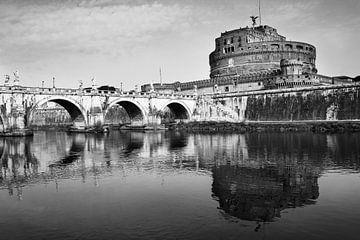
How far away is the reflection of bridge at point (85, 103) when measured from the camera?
130 ft

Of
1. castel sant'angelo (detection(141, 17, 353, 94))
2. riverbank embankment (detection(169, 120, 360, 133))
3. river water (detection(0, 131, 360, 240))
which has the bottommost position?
river water (detection(0, 131, 360, 240))

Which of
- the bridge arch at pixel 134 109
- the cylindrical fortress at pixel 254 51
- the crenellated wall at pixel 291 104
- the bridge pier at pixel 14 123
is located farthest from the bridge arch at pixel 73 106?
the cylindrical fortress at pixel 254 51

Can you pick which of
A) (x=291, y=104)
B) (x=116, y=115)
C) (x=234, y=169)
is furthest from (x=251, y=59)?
(x=234, y=169)

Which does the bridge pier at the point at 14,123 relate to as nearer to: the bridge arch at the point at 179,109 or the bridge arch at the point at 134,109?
the bridge arch at the point at 134,109

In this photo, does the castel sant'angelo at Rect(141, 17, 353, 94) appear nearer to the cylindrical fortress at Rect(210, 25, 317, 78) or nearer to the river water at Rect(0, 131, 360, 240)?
the cylindrical fortress at Rect(210, 25, 317, 78)

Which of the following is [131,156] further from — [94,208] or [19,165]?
[94,208]

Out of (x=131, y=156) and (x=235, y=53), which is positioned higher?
(x=235, y=53)

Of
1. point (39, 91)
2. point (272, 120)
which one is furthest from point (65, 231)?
point (272, 120)

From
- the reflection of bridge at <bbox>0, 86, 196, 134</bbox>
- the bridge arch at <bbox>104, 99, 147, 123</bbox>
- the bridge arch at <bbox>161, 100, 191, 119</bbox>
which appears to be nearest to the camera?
the reflection of bridge at <bbox>0, 86, 196, 134</bbox>

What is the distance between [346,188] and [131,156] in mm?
14171

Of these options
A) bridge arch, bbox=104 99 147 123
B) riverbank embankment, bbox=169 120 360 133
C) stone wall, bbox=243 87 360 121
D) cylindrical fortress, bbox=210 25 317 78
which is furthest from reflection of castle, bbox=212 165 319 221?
cylindrical fortress, bbox=210 25 317 78

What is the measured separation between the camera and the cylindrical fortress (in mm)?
69625

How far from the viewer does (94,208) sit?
10.9 meters

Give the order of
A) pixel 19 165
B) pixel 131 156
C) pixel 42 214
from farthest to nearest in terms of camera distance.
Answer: pixel 131 156 < pixel 19 165 < pixel 42 214
